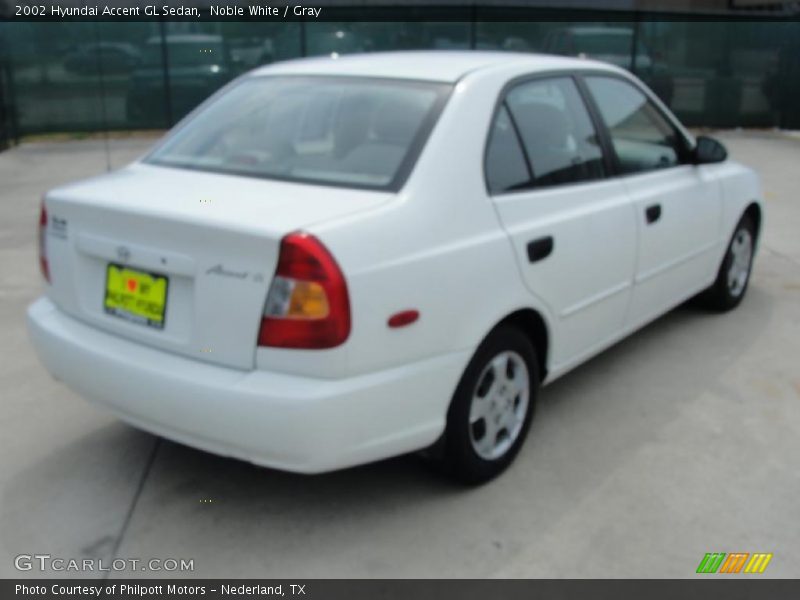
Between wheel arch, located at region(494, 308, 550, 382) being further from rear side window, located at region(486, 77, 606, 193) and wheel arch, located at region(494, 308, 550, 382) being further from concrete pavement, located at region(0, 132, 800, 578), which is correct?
rear side window, located at region(486, 77, 606, 193)

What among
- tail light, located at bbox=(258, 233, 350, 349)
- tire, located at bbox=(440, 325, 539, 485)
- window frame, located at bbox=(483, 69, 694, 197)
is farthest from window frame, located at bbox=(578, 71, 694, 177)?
tail light, located at bbox=(258, 233, 350, 349)

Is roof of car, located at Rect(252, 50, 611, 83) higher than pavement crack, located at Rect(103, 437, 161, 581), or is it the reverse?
roof of car, located at Rect(252, 50, 611, 83)

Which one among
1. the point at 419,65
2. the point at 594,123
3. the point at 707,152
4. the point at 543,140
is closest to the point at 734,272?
the point at 707,152

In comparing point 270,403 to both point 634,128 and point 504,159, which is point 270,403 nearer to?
point 504,159

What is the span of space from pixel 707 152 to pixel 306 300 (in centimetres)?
293

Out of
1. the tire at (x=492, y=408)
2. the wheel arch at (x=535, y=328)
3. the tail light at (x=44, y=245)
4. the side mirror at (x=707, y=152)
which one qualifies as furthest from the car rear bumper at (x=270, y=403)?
the side mirror at (x=707, y=152)

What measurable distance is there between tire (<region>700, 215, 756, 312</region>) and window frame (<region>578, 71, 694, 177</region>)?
2.81 feet

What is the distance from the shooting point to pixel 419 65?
11.7 ft

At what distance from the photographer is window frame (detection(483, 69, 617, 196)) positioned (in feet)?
10.7

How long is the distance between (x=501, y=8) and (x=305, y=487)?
50.6 feet

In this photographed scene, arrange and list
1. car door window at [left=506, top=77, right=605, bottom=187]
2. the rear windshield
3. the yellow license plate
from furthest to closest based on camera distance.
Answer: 1. car door window at [left=506, top=77, right=605, bottom=187]
2. the rear windshield
3. the yellow license plate

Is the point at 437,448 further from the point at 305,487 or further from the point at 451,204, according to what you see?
the point at 451,204

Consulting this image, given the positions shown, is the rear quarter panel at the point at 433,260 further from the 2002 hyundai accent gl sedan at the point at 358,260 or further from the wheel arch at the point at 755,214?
the wheel arch at the point at 755,214

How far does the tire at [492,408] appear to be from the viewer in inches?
122
